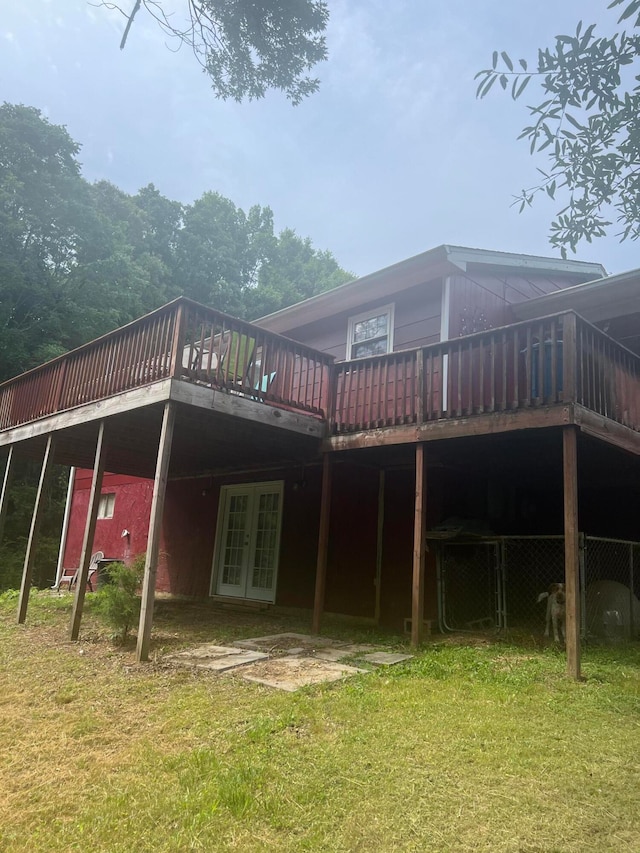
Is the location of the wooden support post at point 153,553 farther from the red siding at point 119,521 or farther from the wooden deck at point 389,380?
the red siding at point 119,521

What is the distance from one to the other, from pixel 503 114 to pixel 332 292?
5535 millimetres

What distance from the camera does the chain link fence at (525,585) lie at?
6574mm

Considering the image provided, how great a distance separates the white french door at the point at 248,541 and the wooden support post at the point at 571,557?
17.2ft

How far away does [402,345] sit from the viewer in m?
8.74

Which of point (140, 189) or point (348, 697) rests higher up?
point (140, 189)

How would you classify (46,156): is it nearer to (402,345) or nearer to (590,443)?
(402,345)

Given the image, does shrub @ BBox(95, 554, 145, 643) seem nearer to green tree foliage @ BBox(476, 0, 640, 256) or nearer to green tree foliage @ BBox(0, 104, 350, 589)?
green tree foliage @ BBox(476, 0, 640, 256)

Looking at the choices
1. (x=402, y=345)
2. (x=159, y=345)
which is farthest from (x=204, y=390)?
(x=402, y=345)

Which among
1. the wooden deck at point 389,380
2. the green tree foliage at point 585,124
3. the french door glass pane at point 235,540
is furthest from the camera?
the french door glass pane at point 235,540

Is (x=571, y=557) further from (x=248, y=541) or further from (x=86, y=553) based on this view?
(x=248, y=541)

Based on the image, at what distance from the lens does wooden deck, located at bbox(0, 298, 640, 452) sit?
17.7ft

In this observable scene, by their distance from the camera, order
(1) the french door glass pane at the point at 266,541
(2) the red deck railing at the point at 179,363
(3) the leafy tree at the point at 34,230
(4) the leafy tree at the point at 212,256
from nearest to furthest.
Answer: (2) the red deck railing at the point at 179,363
(1) the french door glass pane at the point at 266,541
(3) the leafy tree at the point at 34,230
(4) the leafy tree at the point at 212,256

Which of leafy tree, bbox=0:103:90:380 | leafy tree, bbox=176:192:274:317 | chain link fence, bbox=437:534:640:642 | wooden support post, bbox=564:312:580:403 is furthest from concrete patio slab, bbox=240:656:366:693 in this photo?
leafy tree, bbox=176:192:274:317

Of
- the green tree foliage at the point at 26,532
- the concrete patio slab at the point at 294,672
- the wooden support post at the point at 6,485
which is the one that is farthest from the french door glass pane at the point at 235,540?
the green tree foliage at the point at 26,532
